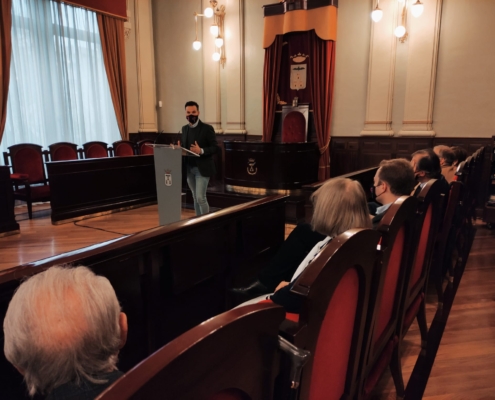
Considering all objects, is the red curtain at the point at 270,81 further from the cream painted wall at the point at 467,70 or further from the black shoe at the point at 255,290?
the black shoe at the point at 255,290

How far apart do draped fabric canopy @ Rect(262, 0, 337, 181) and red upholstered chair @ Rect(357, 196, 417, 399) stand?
5.14m

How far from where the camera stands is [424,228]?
5.70ft

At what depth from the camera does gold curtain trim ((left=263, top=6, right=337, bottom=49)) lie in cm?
630

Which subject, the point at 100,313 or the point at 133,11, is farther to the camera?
the point at 133,11

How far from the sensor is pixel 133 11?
8.01 m

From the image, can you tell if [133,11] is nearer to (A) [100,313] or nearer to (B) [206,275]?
(B) [206,275]

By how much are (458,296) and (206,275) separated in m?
2.13

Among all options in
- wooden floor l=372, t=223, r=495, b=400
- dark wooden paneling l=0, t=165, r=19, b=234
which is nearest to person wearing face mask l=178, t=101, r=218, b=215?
dark wooden paneling l=0, t=165, r=19, b=234

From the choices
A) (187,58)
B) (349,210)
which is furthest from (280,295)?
(187,58)

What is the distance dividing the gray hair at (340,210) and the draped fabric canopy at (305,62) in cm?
533

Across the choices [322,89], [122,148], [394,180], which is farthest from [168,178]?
[322,89]

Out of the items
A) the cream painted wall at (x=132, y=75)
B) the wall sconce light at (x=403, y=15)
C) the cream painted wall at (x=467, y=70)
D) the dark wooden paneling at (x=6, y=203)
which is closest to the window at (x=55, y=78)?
the cream painted wall at (x=132, y=75)

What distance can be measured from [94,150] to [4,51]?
1.92m

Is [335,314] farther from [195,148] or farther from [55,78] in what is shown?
[55,78]
